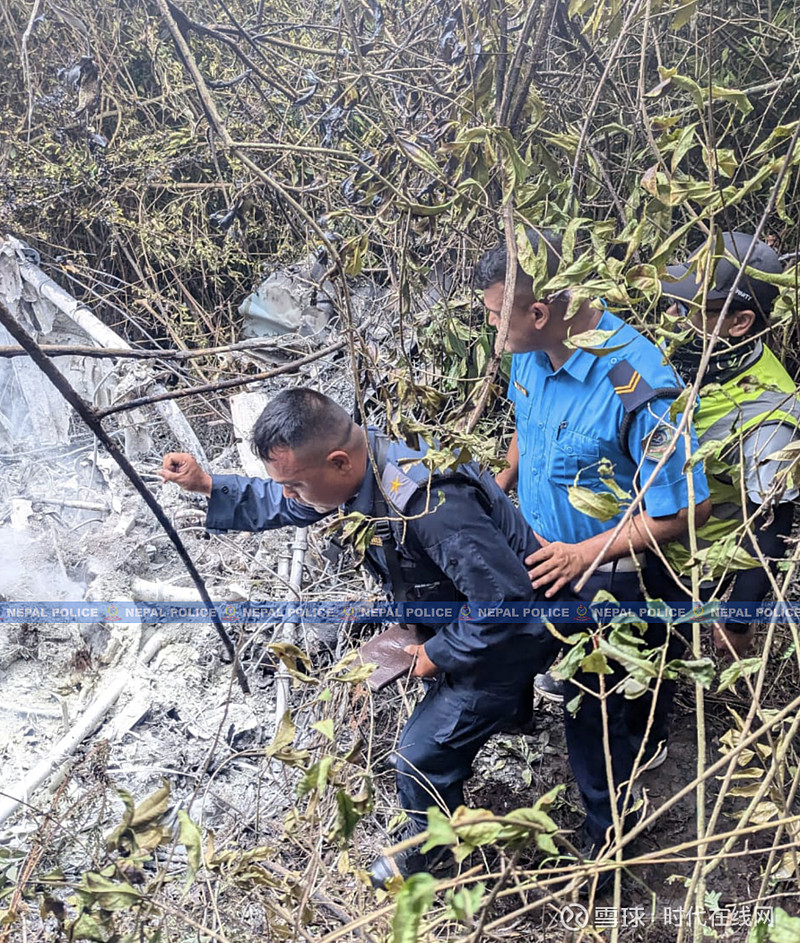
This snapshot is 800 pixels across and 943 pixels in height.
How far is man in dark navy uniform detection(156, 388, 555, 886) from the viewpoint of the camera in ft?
6.63

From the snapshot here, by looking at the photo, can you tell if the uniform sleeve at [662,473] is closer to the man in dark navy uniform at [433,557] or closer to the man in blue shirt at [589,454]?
the man in blue shirt at [589,454]

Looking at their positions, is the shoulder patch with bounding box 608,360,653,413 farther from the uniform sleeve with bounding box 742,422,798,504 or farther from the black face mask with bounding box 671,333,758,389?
the uniform sleeve with bounding box 742,422,798,504

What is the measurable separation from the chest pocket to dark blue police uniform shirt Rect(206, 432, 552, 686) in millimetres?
185

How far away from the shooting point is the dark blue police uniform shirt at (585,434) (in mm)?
2047

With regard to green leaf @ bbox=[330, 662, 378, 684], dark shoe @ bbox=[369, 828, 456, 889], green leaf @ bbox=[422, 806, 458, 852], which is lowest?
dark shoe @ bbox=[369, 828, 456, 889]

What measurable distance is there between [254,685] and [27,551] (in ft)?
4.43

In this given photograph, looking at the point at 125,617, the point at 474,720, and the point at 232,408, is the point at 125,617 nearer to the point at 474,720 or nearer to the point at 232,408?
the point at 232,408

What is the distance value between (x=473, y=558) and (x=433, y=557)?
0.12 metres

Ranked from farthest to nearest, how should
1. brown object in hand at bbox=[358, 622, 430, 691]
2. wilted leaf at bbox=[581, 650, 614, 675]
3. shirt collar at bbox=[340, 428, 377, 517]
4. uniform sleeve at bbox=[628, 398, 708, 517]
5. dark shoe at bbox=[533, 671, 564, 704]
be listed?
dark shoe at bbox=[533, 671, 564, 704]
brown object in hand at bbox=[358, 622, 430, 691]
shirt collar at bbox=[340, 428, 377, 517]
uniform sleeve at bbox=[628, 398, 708, 517]
wilted leaf at bbox=[581, 650, 614, 675]

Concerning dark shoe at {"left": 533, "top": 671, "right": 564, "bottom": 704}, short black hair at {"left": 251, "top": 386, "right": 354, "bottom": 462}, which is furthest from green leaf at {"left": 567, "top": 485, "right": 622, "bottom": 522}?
dark shoe at {"left": 533, "top": 671, "right": 564, "bottom": 704}

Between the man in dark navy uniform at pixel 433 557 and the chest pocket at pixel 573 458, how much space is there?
0.63ft

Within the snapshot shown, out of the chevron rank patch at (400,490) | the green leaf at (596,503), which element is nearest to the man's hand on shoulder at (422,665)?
the chevron rank patch at (400,490)

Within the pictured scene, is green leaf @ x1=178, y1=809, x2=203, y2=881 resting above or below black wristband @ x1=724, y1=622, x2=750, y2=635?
above

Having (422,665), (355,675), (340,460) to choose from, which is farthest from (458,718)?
(355,675)
